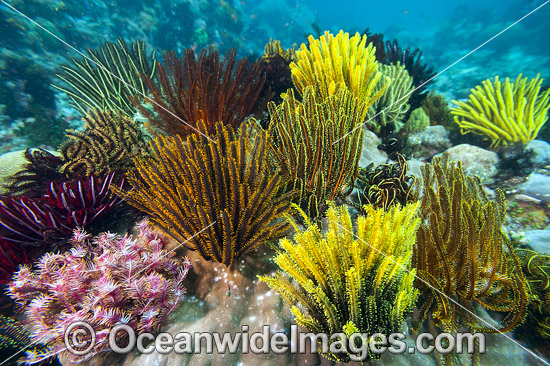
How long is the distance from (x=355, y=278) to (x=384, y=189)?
1500mm

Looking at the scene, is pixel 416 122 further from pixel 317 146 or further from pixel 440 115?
pixel 317 146

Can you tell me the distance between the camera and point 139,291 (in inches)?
69.1

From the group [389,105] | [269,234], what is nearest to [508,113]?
[389,105]

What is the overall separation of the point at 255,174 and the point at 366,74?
8.25ft

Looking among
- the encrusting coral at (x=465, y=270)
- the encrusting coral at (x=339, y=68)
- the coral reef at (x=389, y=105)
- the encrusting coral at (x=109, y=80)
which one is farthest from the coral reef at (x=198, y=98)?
the encrusting coral at (x=465, y=270)

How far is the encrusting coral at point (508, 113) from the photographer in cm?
455

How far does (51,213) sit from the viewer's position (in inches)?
90.6

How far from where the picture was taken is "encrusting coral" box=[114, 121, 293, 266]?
183 centimetres

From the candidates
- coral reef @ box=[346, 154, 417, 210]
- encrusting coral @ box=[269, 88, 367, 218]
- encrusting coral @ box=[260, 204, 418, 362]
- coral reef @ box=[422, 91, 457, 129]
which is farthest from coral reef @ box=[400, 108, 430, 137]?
encrusting coral @ box=[260, 204, 418, 362]

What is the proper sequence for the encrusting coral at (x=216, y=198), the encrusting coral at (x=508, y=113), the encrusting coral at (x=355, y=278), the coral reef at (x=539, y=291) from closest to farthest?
1. the encrusting coral at (x=355, y=278)
2. the coral reef at (x=539, y=291)
3. the encrusting coral at (x=216, y=198)
4. the encrusting coral at (x=508, y=113)

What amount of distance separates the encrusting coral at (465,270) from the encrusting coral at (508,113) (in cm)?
422

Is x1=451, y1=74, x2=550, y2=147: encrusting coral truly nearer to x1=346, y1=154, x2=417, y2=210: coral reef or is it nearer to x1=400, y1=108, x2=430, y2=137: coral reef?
x1=400, y1=108, x2=430, y2=137: coral reef

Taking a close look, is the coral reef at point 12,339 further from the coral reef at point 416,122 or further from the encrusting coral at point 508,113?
the encrusting coral at point 508,113

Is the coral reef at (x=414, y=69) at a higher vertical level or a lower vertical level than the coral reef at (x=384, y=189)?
higher
